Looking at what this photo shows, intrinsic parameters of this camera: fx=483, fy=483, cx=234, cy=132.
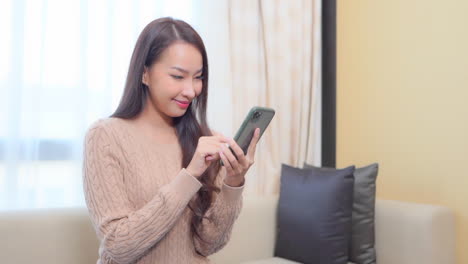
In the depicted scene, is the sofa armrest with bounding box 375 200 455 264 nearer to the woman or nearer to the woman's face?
the woman

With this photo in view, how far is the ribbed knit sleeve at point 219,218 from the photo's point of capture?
1410mm

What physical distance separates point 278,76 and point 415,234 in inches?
47.3

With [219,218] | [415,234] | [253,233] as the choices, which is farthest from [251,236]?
[219,218]

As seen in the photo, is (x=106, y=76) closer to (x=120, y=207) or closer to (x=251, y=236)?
(x=251, y=236)

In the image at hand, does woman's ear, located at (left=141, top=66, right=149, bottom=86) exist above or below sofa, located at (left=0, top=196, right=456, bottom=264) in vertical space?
above

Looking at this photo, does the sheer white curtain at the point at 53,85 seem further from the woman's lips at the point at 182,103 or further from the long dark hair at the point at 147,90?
the woman's lips at the point at 182,103

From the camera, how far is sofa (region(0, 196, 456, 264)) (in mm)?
1761

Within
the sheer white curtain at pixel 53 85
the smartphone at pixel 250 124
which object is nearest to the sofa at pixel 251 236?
the sheer white curtain at pixel 53 85

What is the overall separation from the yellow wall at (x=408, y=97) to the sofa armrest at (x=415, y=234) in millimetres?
130

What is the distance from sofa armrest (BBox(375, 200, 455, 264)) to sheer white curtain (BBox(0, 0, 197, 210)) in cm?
139

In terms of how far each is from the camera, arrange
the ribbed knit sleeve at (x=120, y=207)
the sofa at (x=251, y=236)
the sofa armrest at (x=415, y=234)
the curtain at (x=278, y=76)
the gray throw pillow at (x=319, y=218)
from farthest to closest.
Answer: the curtain at (x=278, y=76) < the gray throw pillow at (x=319, y=218) < the sofa armrest at (x=415, y=234) < the sofa at (x=251, y=236) < the ribbed knit sleeve at (x=120, y=207)

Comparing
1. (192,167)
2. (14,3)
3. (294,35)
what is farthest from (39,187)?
(294,35)

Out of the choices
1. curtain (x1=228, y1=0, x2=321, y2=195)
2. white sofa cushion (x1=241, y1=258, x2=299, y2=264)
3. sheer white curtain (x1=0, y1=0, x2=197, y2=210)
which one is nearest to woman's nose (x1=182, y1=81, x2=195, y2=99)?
sheer white curtain (x1=0, y1=0, x2=197, y2=210)

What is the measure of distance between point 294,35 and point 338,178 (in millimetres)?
1041
